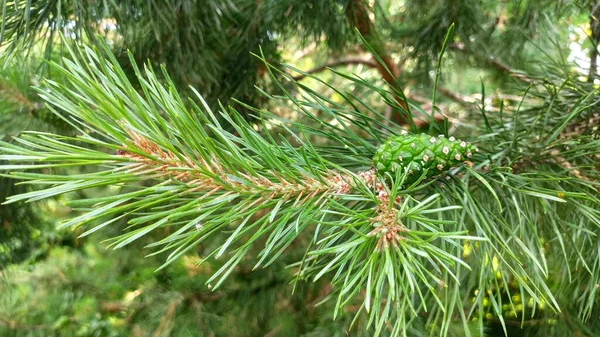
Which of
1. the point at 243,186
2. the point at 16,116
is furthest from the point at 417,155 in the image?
the point at 16,116

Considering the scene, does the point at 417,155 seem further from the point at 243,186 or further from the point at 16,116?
the point at 16,116

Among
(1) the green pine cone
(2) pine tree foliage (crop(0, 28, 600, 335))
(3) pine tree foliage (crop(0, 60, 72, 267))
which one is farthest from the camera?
(3) pine tree foliage (crop(0, 60, 72, 267))

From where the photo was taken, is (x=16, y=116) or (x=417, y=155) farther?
(x=16, y=116)

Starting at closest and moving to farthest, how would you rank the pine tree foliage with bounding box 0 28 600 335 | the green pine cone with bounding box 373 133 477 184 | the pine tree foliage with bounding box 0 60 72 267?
the pine tree foliage with bounding box 0 28 600 335 → the green pine cone with bounding box 373 133 477 184 → the pine tree foliage with bounding box 0 60 72 267

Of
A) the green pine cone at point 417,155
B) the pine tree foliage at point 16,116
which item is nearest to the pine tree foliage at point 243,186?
the green pine cone at point 417,155

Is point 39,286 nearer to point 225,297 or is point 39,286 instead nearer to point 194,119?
point 225,297

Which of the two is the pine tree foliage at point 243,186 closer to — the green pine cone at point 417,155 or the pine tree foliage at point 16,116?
the green pine cone at point 417,155

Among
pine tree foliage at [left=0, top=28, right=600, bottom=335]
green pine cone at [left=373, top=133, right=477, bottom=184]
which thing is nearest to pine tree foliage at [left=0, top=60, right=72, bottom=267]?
pine tree foliage at [left=0, top=28, right=600, bottom=335]

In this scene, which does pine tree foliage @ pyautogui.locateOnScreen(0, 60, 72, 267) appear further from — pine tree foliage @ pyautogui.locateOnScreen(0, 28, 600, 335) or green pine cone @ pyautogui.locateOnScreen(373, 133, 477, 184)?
green pine cone @ pyautogui.locateOnScreen(373, 133, 477, 184)

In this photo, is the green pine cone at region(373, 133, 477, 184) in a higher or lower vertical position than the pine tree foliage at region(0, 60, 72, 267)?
higher
